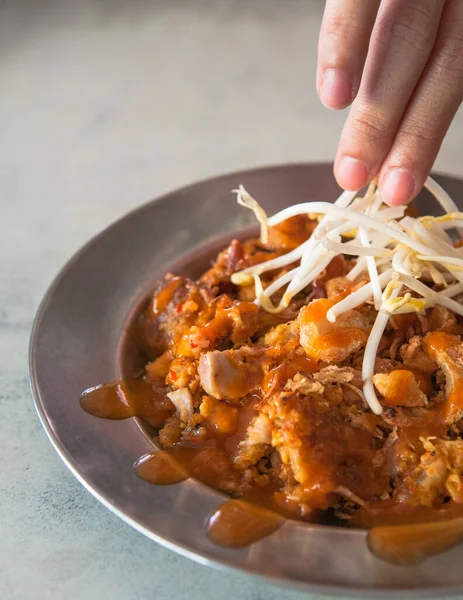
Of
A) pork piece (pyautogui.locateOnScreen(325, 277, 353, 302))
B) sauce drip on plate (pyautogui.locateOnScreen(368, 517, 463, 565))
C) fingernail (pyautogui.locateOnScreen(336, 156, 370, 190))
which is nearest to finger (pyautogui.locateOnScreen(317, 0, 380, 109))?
fingernail (pyautogui.locateOnScreen(336, 156, 370, 190))

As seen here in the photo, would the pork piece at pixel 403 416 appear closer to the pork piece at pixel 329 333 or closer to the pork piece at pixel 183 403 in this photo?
the pork piece at pixel 329 333

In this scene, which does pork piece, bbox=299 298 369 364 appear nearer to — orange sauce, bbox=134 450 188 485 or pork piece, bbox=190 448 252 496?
pork piece, bbox=190 448 252 496

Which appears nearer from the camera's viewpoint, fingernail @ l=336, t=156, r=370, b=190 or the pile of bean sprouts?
fingernail @ l=336, t=156, r=370, b=190

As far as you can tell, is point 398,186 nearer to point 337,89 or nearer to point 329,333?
point 337,89

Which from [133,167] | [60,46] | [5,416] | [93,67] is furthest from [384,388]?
[60,46]

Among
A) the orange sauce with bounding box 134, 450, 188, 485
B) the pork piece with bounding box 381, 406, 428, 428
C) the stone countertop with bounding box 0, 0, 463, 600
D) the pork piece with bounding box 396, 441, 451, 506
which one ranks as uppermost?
the pork piece with bounding box 381, 406, 428, 428

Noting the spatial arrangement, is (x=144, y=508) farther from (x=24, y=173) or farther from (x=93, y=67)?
(x=93, y=67)

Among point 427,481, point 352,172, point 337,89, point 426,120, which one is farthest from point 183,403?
point 426,120
